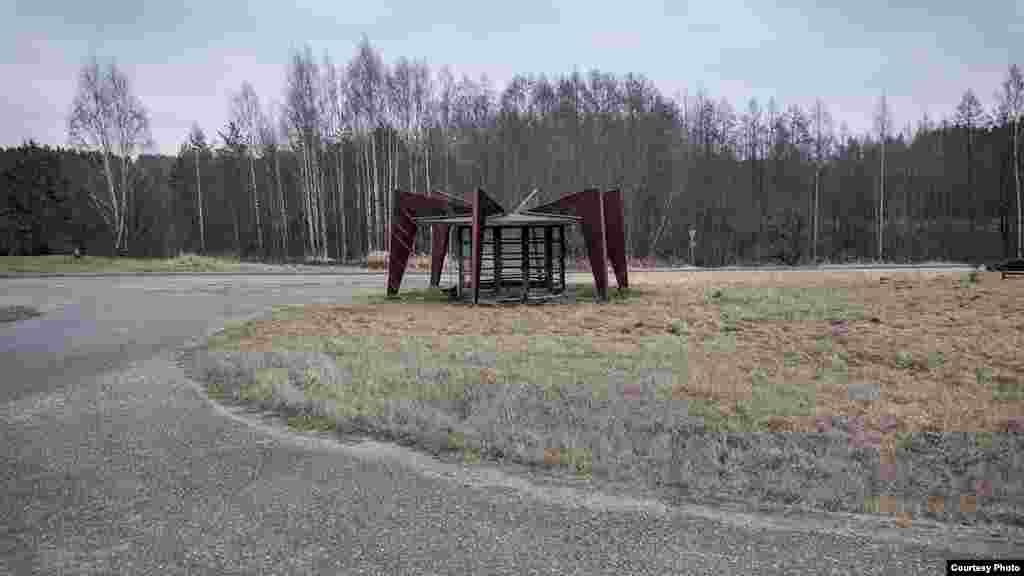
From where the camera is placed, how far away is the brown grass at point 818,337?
6.76 meters

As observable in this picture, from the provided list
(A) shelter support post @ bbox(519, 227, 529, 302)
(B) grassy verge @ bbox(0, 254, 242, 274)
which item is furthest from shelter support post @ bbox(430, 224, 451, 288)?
(B) grassy verge @ bbox(0, 254, 242, 274)

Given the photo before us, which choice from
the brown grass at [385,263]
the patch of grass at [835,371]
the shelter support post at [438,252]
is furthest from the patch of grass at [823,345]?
the brown grass at [385,263]

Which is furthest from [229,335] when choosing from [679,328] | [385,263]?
[385,263]

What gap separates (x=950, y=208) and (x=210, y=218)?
69806 millimetres

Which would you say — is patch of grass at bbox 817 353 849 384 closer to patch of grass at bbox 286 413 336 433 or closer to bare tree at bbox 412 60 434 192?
patch of grass at bbox 286 413 336 433

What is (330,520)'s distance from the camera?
12.9 ft

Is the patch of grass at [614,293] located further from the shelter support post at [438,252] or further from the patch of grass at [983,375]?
the patch of grass at [983,375]

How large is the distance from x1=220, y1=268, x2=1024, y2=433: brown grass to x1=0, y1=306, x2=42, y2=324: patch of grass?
5613 mm

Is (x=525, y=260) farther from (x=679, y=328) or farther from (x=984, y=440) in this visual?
(x=984, y=440)

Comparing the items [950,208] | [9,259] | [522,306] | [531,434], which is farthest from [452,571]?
[950,208]

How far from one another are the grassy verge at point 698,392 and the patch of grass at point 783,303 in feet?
0.41

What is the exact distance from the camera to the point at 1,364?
9.20 m

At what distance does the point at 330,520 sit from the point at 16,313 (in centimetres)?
1455

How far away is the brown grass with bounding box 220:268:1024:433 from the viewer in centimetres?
676
